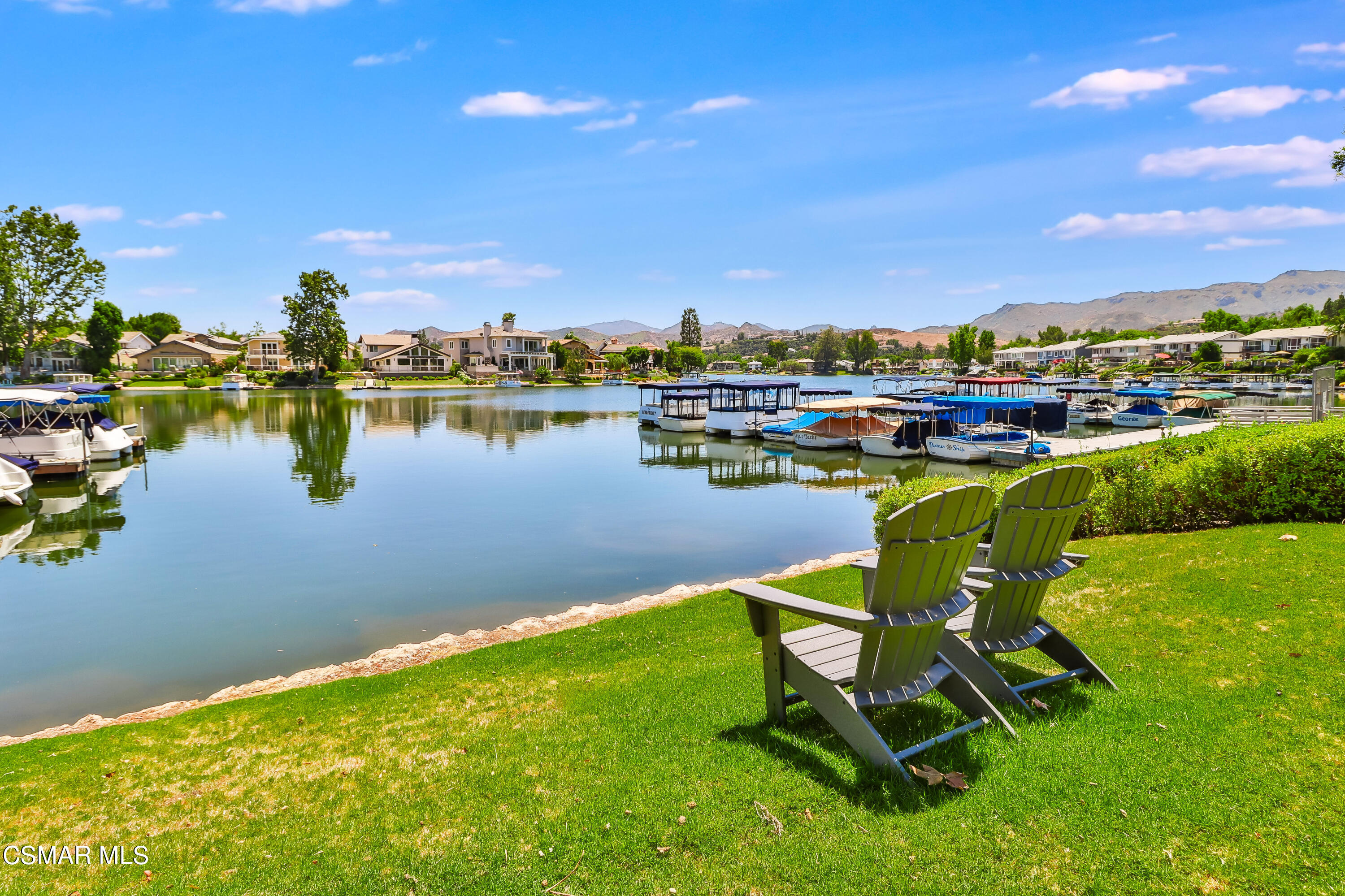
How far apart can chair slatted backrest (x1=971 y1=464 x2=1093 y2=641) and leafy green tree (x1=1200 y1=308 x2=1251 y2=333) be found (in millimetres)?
133969

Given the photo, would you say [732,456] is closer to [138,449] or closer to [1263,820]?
[138,449]

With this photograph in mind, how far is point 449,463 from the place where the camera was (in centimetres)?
2752

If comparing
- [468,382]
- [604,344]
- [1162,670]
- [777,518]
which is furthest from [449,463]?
[604,344]

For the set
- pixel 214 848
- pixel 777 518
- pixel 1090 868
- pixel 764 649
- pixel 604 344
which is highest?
pixel 604 344

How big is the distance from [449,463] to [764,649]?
25.1 metres

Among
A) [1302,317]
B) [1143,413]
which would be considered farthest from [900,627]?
[1302,317]

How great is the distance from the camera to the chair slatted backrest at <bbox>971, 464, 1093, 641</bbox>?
13.0 ft

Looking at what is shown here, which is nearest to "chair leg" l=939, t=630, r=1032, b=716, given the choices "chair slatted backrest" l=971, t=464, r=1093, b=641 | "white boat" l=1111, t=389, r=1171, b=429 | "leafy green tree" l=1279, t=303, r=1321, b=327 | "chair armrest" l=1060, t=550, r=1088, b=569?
"chair slatted backrest" l=971, t=464, r=1093, b=641

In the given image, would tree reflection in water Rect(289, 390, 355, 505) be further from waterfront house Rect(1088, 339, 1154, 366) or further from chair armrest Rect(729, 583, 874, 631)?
waterfront house Rect(1088, 339, 1154, 366)

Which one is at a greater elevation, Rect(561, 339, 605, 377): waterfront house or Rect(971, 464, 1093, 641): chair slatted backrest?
Rect(561, 339, 605, 377): waterfront house

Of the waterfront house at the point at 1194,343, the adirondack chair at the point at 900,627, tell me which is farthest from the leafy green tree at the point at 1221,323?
the adirondack chair at the point at 900,627

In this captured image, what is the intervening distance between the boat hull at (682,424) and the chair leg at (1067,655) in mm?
36144

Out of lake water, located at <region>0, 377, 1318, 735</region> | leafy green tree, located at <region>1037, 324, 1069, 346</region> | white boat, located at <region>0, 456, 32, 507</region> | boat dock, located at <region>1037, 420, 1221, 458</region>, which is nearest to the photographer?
lake water, located at <region>0, 377, 1318, 735</region>

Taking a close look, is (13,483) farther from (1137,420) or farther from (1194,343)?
(1194,343)
